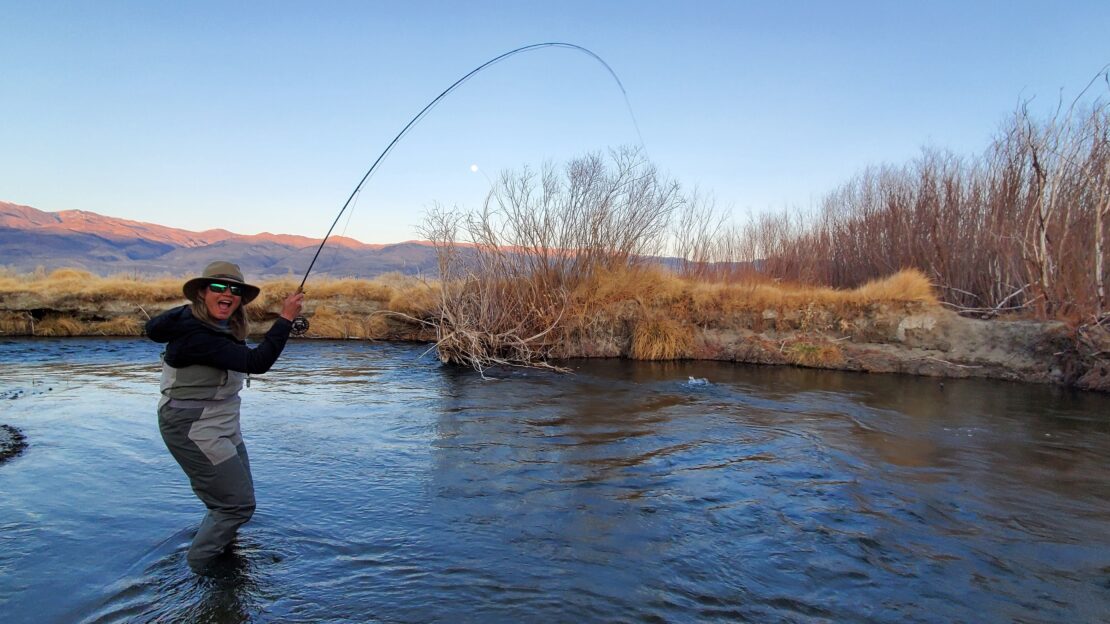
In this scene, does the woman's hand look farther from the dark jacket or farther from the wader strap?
the wader strap

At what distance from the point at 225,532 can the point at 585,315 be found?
13.5m

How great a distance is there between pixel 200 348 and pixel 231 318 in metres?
0.46

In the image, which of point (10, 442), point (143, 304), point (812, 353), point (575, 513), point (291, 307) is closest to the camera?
point (291, 307)

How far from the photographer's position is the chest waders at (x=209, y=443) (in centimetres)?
381

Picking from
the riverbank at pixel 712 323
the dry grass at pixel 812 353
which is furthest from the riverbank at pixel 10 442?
the dry grass at pixel 812 353

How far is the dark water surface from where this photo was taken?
157 inches

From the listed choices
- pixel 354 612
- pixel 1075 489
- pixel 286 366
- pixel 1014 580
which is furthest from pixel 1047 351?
pixel 286 366

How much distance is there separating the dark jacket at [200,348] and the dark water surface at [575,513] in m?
1.54

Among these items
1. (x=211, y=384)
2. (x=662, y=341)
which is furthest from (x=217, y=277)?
(x=662, y=341)

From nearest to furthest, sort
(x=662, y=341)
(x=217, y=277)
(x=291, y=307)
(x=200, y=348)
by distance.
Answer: (x=200, y=348) → (x=217, y=277) → (x=291, y=307) → (x=662, y=341)

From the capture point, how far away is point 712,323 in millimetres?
16844

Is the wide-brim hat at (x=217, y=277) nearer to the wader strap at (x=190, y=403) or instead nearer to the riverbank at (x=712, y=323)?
the wader strap at (x=190, y=403)

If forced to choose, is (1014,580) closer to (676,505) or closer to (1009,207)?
(676,505)

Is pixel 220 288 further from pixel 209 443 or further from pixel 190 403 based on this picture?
pixel 209 443
